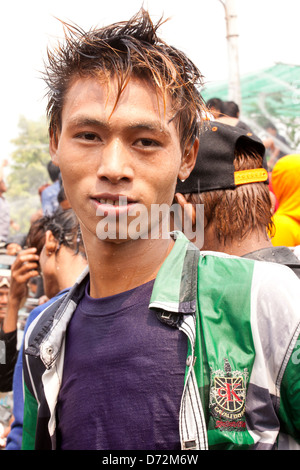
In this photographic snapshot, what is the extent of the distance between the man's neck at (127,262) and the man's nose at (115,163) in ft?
0.81

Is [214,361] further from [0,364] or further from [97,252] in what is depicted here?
[0,364]

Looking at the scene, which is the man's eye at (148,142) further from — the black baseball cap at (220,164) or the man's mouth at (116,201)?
the black baseball cap at (220,164)

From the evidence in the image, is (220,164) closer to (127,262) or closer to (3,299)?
(127,262)

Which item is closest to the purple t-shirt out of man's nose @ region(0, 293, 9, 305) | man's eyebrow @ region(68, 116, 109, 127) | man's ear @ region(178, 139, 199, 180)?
man's ear @ region(178, 139, 199, 180)

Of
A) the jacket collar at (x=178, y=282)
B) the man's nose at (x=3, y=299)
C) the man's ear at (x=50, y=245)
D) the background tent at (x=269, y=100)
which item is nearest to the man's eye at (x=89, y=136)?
the jacket collar at (x=178, y=282)

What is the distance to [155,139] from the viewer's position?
1.53 metres

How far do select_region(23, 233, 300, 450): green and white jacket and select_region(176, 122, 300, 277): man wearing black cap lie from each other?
821mm

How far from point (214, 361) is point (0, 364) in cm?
233

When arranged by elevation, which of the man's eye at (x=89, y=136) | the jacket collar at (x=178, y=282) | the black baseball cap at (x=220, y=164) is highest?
the black baseball cap at (x=220, y=164)

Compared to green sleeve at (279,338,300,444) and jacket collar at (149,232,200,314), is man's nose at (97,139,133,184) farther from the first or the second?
green sleeve at (279,338,300,444)

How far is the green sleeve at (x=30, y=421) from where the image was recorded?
176cm

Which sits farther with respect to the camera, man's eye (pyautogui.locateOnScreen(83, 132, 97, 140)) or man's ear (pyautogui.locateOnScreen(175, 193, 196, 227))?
man's ear (pyautogui.locateOnScreen(175, 193, 196, 227))

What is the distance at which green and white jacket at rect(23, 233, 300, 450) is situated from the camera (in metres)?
1.30
